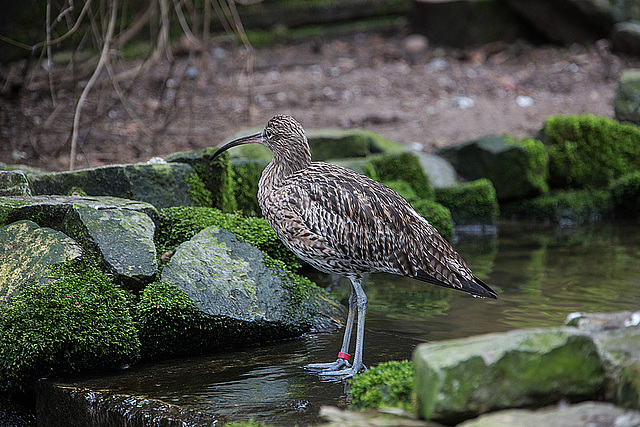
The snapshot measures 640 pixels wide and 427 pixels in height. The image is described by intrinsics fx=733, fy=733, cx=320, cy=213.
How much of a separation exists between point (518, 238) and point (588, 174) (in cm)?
169

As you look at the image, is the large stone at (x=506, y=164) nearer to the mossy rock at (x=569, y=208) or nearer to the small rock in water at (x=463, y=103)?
the mossy rock at (x=569, y=208)

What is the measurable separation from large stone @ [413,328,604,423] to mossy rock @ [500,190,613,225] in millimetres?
6782

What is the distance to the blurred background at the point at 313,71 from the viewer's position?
9477 mm

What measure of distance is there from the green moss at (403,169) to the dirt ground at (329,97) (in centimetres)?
151

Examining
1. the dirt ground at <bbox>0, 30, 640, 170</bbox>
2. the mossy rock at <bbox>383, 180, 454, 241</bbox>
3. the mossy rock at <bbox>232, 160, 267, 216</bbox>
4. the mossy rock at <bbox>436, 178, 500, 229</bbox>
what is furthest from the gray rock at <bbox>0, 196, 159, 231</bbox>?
the mossy rock at <bbox>436, 178, 500, 229</bbox>

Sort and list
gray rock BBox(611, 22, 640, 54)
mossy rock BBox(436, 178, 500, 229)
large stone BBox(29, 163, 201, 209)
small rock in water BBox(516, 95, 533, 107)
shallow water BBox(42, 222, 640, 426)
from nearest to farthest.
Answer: shallow water BBox(42, 222, 640, 426) < large stone BBox(29, 163, 201, 209) < mossy rock BBox(436, 178, 500, 229) < small rock in water BBox(516, 95, 533, 107) < gray rock BBox(611, 22, 640, 54)

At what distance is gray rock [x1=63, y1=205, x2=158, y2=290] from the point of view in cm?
493

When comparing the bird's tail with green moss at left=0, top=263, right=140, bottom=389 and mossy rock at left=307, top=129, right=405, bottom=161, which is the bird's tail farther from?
mossy rock at left=307, top=129, right=405, bottom=161

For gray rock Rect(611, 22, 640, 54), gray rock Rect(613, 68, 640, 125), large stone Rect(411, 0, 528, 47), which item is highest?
large stone Rect(411, 0, 528, 47)

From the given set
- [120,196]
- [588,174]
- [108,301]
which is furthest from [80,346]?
[588,174]

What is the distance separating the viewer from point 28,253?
4.82 m

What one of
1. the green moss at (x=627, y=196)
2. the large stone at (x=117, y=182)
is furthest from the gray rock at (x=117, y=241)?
the green moss at (x=627, y=196)

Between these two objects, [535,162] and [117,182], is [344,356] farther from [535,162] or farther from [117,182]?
[535,162]

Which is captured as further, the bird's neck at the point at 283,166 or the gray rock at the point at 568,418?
the bird's neck at the point at 283,166
